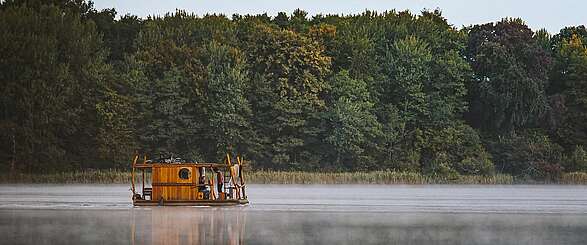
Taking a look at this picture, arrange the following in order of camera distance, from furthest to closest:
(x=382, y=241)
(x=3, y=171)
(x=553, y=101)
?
(x=553, y=101)
(x=3, y=171)
(x=382, y=241)

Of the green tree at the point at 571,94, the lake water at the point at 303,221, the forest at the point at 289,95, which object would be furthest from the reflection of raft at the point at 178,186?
the green tree at the point at 571,94

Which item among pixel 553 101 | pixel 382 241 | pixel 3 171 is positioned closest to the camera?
pixel 382 241

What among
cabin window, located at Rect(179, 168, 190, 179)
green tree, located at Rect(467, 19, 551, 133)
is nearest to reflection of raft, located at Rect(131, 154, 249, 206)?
cabin window, located at Rect(179, 168, 190, 179)

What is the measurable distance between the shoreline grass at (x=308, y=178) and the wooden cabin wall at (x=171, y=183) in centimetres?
3336

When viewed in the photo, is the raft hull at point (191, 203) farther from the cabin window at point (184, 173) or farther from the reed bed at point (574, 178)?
the reed bed at point (574, 178)

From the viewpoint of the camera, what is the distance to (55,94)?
3324 inches

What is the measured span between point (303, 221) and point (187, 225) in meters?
3.90

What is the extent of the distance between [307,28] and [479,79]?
1335cm

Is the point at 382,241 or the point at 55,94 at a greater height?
the point at 55,94

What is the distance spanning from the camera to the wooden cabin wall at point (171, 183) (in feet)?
150

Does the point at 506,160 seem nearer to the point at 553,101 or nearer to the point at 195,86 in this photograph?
the point at 553,101

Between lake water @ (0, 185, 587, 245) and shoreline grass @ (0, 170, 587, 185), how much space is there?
77.9 ft

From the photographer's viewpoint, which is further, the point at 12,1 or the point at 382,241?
the point at 12,1

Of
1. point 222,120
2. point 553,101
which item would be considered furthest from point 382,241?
point 553,101
